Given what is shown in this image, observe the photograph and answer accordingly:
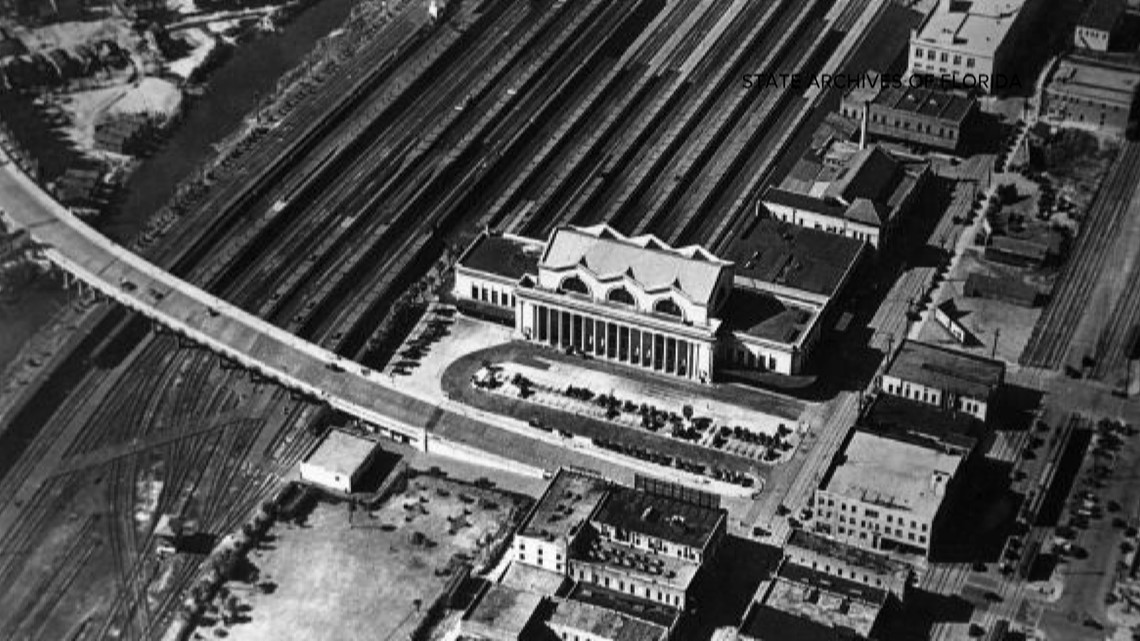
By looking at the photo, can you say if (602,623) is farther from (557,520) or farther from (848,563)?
(848,563)

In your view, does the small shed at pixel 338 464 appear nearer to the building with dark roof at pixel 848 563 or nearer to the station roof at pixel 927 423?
the building with dark roof at pixel 848 563

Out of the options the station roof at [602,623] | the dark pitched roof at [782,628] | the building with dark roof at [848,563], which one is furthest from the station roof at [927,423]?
the station roof at [602,623]

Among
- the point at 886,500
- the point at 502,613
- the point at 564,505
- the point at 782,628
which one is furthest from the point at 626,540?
the point at 886,500

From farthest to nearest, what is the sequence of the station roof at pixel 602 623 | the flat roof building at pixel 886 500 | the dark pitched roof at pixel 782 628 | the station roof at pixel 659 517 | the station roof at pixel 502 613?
the flat roof building at pixel 886 500, the station roof at pixel 659 517, the station roof at pixel 502 613, the station roof at pixel 602 623, the dark pitched roof at pixel 782 628

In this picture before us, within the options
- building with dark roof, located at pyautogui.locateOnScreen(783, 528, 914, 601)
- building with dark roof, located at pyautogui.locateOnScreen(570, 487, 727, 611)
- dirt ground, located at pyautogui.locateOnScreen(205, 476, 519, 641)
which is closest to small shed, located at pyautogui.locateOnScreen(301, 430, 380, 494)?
dirt ground, located at pyautogui.locateOnScreen(205, 476, 519, 641)

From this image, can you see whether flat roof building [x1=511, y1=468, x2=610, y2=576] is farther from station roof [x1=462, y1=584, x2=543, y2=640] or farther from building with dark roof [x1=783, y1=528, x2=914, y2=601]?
building with dark roof [x1=783, y1=528, x2=914, y2=601]
